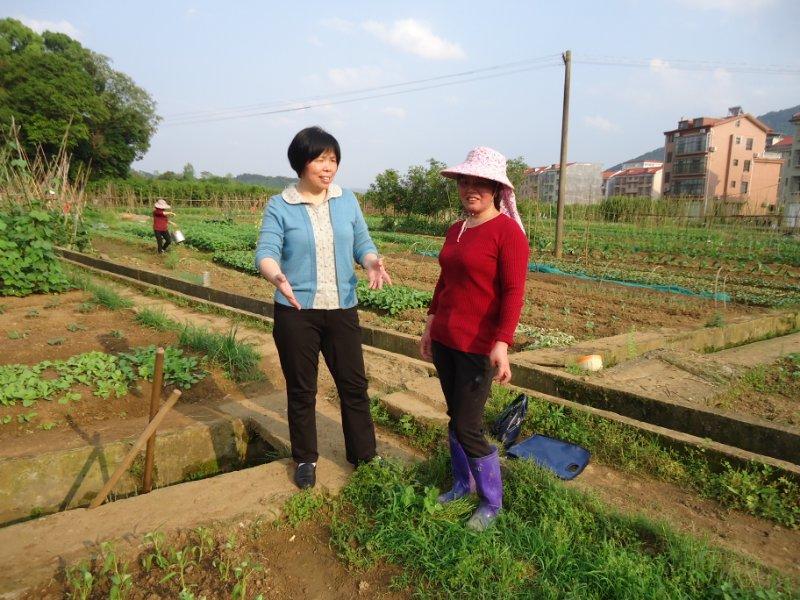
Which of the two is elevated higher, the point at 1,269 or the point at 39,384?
the point at 1,269

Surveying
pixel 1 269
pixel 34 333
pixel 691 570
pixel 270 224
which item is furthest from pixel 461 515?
pixel 1 269

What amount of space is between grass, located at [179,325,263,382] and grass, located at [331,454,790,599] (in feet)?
7.00

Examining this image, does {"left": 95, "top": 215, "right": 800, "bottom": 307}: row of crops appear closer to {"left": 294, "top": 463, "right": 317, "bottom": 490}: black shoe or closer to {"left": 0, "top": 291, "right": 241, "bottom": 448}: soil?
{"left": 0, "top": 291, "right": 241, "bottom": 448}: soil

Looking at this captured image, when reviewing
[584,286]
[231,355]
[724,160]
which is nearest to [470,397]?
[231,355]

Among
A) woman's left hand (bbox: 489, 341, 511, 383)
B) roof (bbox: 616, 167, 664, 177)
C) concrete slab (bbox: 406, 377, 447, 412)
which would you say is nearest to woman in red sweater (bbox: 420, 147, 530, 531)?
woman's left hand (bbox: 489, 341, 511, 383)

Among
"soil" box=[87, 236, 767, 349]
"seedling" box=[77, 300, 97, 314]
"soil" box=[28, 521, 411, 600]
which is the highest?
"seedling" box=[77, 300, 97, 314]

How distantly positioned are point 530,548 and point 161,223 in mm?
12637

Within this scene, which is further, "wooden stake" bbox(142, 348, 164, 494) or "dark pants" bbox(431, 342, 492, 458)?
"wooden stake" bbox(142, 348, 164, 494)

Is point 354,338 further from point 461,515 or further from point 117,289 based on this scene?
point 117,289

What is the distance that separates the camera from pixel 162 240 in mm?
13266

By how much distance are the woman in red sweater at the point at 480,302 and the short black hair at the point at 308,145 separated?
600 mm

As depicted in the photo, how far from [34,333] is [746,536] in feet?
20.3

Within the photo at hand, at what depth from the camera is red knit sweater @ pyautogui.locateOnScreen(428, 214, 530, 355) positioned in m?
2.18

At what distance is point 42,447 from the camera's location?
3.23 meters
